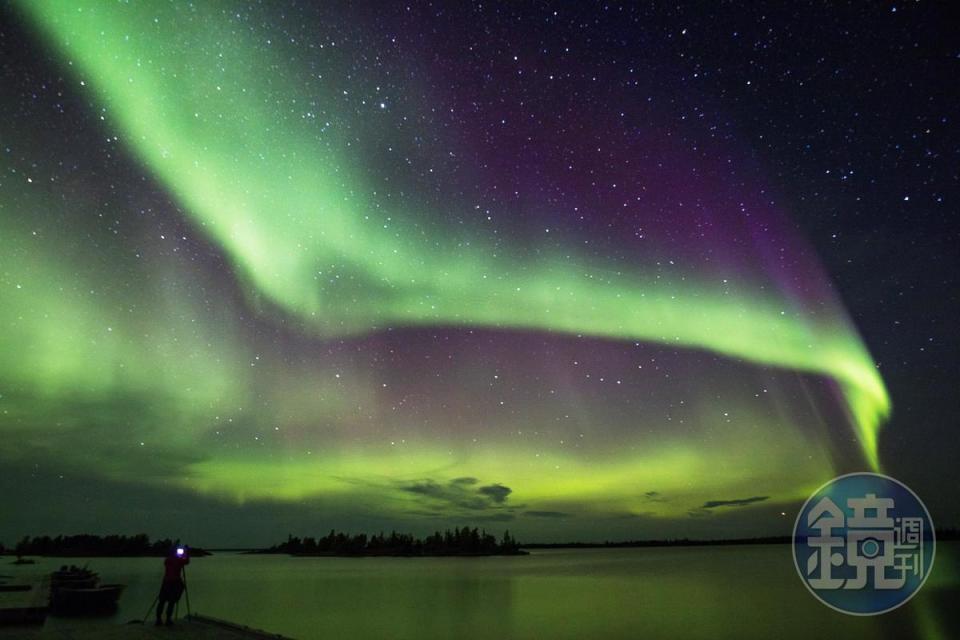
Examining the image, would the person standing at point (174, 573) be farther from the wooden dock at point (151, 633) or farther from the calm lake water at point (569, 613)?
the calm lake water at point (569, 613)

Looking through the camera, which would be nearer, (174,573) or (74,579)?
(174,573)

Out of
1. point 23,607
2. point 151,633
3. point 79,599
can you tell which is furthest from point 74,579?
point 151,633

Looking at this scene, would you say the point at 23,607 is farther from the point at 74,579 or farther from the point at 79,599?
the point at 74,579

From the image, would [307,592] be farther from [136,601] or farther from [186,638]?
[186,638]

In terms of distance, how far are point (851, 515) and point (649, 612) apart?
60.5ft

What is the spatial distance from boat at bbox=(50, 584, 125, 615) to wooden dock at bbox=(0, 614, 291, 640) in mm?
15324

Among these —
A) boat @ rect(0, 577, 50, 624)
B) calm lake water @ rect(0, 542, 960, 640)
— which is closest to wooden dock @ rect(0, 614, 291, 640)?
boat @ rect(0, 577, 50, 624)

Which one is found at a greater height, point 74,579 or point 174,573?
point 174,573

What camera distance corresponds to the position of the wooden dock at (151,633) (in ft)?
48.6

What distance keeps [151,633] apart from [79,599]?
1873 cm

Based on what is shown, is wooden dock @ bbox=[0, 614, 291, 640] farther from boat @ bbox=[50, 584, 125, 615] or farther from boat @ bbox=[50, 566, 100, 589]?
boat @ bbox=[50, 566, 100, 589]

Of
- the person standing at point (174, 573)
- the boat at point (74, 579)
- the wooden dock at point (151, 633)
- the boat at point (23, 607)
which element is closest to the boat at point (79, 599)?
the boat at point (74, 579)

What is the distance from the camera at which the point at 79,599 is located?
3042 centimetres

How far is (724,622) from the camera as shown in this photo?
38469 mm
